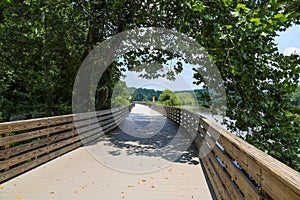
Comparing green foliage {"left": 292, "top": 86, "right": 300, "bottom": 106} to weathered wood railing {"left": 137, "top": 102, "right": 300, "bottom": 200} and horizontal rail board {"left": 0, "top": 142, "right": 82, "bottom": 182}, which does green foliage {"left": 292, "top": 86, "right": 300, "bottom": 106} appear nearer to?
weathered wood railing {"left": 137, "top": 102, "right": 300, "bottom": 200}

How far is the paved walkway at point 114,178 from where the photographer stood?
135 inches

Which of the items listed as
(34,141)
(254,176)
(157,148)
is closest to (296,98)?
(157,148)

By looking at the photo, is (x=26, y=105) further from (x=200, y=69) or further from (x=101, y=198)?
(x=101, y=198)

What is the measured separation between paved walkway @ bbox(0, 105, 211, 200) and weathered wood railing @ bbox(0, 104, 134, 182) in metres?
0.16

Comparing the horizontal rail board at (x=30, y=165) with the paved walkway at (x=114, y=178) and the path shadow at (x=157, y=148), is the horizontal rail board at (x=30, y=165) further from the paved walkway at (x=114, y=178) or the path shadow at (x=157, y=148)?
the path shadow at (x=157, y=148)

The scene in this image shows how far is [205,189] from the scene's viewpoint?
3.70 meters

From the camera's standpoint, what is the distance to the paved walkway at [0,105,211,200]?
11.2ft

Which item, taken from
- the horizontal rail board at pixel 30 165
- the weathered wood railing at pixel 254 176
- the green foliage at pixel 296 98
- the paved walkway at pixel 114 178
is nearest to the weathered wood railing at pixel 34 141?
the horizontal rail board at pixel 30 165

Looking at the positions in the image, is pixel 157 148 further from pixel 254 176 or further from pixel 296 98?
pixel 254 176

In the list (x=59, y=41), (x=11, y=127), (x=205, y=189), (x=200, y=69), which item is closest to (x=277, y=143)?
(x=205, y=189)

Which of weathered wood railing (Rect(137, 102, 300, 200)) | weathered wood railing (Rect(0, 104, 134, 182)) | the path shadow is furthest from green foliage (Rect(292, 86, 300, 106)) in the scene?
weathered wood railing (Rect(0, 104, 134, 182))

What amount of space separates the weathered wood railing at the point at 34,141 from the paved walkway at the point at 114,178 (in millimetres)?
160

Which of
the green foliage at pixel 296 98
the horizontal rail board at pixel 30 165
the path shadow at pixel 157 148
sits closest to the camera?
the horizontal rail board at pixel 30 165

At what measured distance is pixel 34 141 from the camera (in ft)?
15.2
